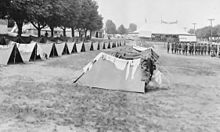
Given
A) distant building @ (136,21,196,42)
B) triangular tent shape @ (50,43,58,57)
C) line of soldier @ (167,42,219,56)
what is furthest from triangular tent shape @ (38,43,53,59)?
distant building @ (136,21,196,42)

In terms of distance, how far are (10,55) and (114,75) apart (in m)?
8.21

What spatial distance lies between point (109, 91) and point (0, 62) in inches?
317

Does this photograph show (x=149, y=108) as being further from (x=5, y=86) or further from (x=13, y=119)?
(x=5, y=86)

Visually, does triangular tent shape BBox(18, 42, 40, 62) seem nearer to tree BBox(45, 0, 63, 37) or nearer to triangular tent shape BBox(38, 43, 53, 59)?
triangular tent shape BBox(38, 43, 53, 59)

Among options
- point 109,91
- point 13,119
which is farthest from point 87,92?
A: point 13,119

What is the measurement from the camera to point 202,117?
7332 mm

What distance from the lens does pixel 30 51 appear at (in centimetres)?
1775

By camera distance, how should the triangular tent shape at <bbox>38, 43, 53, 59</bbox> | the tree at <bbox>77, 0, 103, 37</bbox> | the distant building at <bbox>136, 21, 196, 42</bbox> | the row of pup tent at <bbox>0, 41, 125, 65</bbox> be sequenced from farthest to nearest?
the distant building at <bbox>136, 21, 196, 42</bbox>, the tree at <bbox>77, 0, 103, 37</bbox>, the triangular tent shape at <bbox>38, 43, 53, 59</bbox>, the row of pup tent at <bbox>0, 41, 125, 65</bbox>

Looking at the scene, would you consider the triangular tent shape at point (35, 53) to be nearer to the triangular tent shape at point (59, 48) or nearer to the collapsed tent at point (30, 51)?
the collapsed tent at point (30, 51)

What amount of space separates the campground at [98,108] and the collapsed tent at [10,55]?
4.14 m

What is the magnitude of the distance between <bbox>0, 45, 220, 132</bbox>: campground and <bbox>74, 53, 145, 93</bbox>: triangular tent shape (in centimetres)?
40

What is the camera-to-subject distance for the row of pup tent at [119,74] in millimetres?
10211

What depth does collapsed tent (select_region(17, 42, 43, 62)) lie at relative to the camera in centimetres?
1700

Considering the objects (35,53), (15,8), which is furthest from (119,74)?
(15,8)
